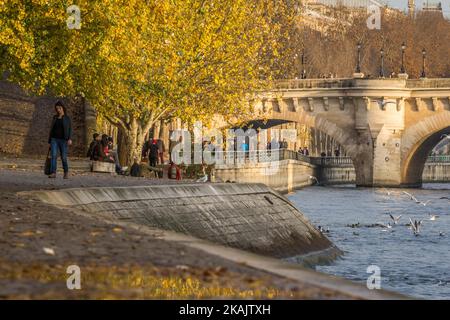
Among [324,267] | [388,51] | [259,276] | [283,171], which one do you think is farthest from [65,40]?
[388,51]

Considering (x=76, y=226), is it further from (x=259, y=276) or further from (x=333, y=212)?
(x=333, y=212)

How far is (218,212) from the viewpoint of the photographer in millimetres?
28828

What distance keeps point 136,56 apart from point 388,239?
10495mm

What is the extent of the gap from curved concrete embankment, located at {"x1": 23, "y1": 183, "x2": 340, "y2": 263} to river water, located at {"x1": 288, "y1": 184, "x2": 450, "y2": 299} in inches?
39.5

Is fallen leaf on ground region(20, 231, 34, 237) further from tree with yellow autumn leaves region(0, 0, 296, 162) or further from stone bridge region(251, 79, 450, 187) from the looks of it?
stone bridge region(251, 79, 450, 187)

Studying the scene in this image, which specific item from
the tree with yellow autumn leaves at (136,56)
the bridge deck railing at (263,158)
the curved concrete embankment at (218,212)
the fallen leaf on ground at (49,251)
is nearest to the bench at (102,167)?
the tree with yellow autumn leaves at (136,56)

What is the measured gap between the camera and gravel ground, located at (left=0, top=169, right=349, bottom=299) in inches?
482

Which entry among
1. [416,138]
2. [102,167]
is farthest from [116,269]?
[416,138]

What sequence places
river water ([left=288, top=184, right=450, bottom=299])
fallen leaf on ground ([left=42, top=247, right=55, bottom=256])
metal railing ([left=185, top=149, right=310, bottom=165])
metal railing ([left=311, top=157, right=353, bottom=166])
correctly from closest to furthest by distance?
fallen leaf on ground ([left=42, top=247, right=55, bottom=256]), river water ([left=288, top=184, right=450, bottom=299]), metal railing ([left=185, top=149, right=310, bottom=165]), metal railing ([left=311, top=157, right=353, bottom=166])

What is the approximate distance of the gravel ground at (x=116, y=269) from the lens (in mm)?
12242

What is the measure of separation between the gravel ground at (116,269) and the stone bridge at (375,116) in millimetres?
79322

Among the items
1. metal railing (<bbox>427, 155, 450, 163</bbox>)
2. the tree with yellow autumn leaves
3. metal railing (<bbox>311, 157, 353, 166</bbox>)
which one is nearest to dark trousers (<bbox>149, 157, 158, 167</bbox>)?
the tree with yellow autumn leaves

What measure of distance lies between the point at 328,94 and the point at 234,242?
7221cm

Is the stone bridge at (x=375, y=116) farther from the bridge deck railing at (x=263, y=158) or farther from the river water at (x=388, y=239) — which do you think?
the river water at (x=388, y=239)
